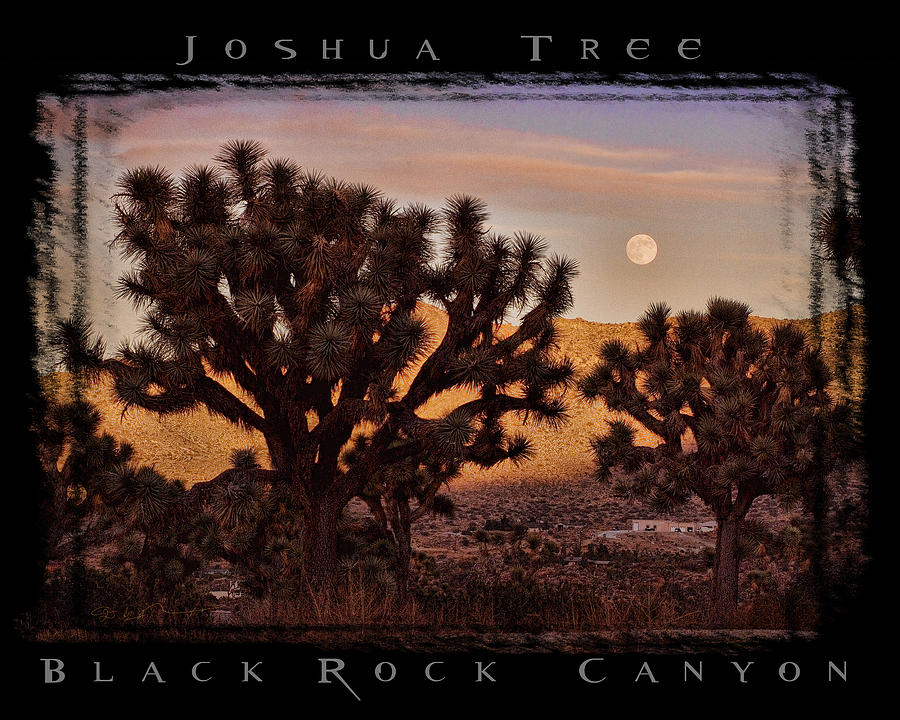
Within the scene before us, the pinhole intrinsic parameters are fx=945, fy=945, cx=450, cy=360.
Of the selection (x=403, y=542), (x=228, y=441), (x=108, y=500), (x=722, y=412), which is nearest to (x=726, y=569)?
(x=722, y=412)

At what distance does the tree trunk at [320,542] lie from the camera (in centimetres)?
1188

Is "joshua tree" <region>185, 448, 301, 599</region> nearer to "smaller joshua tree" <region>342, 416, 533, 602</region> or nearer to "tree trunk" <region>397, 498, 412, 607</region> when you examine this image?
"smaller joshua tree" <region>342, 416, 533, 602</region>

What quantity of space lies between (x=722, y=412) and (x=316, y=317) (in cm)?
571

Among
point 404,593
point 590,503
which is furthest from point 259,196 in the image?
point 590,503

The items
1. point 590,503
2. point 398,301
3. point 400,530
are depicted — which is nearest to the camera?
point 398,301

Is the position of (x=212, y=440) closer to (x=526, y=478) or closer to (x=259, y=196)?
(x=526, y=478)

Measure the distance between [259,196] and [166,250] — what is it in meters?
1.91

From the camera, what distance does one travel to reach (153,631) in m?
9.56

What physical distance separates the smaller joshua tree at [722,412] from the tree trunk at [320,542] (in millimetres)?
4479

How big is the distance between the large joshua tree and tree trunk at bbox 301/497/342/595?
2cm

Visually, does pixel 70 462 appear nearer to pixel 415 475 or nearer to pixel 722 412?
pixel 415 475
